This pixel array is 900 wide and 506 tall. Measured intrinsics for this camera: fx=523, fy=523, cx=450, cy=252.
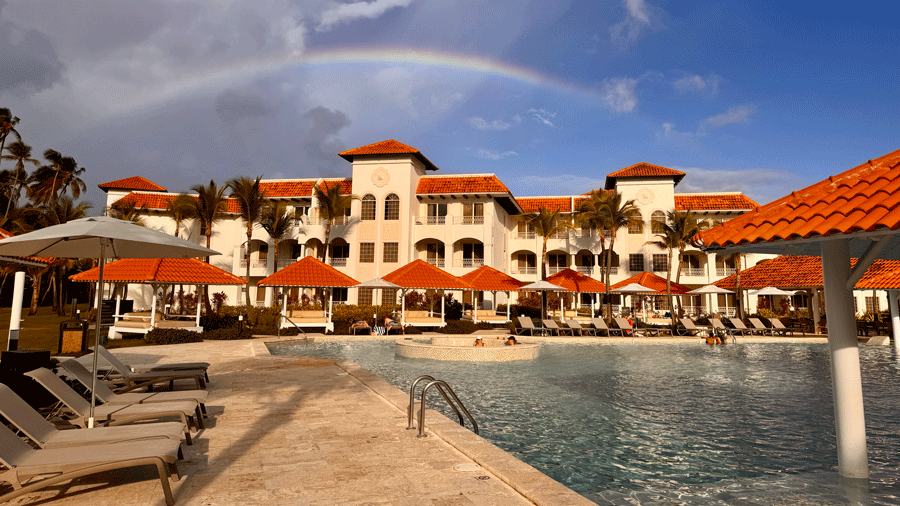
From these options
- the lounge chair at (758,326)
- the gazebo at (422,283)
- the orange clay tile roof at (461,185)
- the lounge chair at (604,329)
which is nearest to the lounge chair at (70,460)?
the gazebo at (422,283)

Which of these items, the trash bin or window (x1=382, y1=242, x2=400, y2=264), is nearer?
the trash bin

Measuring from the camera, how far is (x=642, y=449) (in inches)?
285

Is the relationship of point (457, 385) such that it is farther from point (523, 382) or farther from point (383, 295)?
point (383, 295)

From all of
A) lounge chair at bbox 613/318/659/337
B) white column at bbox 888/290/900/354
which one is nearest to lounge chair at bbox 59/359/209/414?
lounge chair at bbox 613/318/659/337

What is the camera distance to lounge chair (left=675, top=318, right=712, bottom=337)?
85.2 ft

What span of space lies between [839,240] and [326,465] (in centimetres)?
508

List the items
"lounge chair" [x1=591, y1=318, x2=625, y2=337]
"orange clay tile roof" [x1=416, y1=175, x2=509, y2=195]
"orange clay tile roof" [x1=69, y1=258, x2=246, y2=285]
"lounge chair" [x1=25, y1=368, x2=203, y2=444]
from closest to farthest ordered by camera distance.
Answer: "lounge chair" [x1=25, y1=368, x2=203, y2=444], "orange clay tile roof" [x1=69, y1=258, x2=246, y2=285], "lounge chair" [x1=591, y1=318, x2=625, y2=337], "orange clay tile roof" [x1=416, y1=175, x2=509, y2=195]

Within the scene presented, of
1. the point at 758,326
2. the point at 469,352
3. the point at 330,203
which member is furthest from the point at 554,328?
the point at 330,203

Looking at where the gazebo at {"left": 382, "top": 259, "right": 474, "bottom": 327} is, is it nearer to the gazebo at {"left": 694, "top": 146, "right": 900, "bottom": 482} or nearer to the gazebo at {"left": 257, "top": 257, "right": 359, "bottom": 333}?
the gazebo at {"left": 257, "top": 257, "right": 359, "bottom": 333}

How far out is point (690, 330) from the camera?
26.3 meters

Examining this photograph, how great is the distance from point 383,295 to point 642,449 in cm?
3051

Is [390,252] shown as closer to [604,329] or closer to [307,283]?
[307,283]

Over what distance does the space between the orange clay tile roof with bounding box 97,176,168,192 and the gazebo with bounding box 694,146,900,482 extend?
47661mm

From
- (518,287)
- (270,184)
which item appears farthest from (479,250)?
(270,184)
